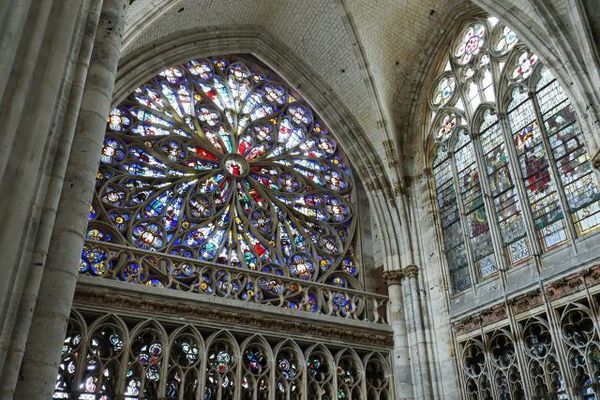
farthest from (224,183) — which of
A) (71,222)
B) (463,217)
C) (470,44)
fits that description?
(71,222)

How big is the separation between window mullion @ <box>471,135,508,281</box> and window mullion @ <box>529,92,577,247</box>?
3.60 feet

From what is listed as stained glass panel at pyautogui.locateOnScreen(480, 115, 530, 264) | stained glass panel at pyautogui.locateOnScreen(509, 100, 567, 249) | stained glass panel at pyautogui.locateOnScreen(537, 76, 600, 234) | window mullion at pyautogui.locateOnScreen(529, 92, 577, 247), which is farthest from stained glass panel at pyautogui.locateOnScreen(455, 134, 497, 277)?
stained glass panel at pyautogui.locateOnScreen(537, 76, 600, 234)

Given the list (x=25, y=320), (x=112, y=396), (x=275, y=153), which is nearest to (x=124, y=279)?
(x=112, y=396)

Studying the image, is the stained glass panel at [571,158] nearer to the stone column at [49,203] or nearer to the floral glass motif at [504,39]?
the floral glass motif at [504,39]

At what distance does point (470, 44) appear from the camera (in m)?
10.1

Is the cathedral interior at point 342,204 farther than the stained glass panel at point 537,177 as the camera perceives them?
No

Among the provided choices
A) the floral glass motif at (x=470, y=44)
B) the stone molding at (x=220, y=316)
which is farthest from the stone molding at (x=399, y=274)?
the floral glass motif at (x=470, y=44)

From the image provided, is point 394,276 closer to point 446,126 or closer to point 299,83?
point 446,126

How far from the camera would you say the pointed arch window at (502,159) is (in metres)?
7.79

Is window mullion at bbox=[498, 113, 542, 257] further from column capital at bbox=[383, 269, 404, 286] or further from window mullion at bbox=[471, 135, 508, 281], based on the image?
column capital at bbox=[383, 269, 404, 286]

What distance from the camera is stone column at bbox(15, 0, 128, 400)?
119 inches

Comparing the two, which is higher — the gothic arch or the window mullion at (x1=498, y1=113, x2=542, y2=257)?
the gothic arch

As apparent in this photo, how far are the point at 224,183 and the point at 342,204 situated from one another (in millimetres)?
2267

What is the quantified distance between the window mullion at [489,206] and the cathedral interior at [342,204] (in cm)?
3
